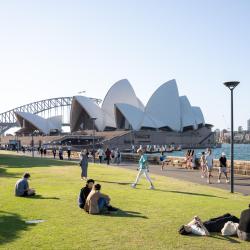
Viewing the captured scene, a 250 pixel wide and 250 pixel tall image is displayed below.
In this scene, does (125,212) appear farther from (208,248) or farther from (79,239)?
(208,248)

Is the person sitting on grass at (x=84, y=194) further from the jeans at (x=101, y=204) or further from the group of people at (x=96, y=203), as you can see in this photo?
the jeans at (x=101, y=204)

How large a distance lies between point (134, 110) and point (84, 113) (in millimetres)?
14609

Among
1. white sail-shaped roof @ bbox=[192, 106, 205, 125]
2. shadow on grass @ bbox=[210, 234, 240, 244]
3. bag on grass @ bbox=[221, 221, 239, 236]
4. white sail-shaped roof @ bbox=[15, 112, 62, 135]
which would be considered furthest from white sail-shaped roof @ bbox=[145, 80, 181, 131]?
shadow on grass @ bbox=[210, 234, 240, 244]

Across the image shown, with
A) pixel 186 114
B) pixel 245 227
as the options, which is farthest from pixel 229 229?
pixel 186 114

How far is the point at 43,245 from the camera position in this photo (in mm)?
6609

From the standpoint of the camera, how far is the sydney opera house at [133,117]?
310 ft

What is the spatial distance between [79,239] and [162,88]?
8775cm

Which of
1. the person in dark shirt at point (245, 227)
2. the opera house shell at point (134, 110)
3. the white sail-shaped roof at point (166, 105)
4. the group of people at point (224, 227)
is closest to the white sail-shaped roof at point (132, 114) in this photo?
the opera house shell at point (134, 110)

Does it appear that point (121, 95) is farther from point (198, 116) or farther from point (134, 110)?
point (198, 116)

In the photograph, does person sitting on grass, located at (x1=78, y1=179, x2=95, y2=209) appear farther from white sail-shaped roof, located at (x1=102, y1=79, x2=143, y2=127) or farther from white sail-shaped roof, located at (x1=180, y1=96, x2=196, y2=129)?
white sail-shaped roof, located at (x1=180, y1=96, x2=196, y2=129)

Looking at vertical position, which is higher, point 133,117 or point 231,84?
point 133,117

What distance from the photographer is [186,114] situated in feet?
349

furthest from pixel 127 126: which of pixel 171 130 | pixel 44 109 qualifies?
pixel 44 109

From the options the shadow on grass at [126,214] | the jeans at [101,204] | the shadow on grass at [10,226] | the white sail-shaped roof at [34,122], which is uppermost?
the white sail-shaped roof at [34,122]
